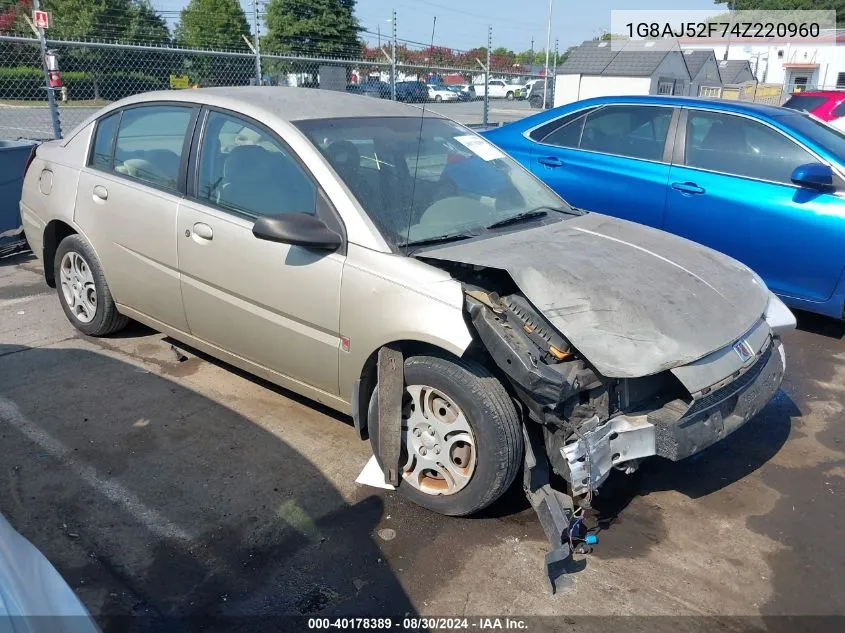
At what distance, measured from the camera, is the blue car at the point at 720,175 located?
16.4ft

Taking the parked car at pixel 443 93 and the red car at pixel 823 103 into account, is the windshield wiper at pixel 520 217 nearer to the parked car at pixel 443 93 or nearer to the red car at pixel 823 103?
the parked car at pixel 443 93

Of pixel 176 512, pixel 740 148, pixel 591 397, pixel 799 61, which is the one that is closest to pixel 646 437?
pixel 591 397

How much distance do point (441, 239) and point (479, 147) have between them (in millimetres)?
Answer: 1141

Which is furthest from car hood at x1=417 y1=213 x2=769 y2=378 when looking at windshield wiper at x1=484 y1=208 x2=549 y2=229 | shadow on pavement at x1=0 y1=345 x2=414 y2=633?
shadow on pavement at x1=0 y1=345 x2=414 y2=633

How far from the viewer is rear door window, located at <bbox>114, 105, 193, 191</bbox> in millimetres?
4016

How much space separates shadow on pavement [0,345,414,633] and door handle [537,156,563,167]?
3601 millimetres

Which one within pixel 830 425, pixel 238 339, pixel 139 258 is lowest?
pixel 830 425

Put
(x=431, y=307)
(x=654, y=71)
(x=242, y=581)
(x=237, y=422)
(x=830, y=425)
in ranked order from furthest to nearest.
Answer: (x=654, y=71)
(x=830, y=425)
(x=237, y=422)
(x=431, y=307)
(x=242, y=581)

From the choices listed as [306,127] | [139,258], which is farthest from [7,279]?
[306,127]

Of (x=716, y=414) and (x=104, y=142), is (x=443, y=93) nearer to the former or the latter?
(x=104, y=142)

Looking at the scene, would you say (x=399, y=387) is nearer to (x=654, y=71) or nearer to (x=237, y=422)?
(x=237, y=422)

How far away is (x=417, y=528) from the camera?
3.05 metres

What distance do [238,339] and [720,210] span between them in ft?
12.1

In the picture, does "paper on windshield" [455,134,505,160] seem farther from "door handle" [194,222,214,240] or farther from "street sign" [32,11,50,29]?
"street sign" [32,11,50,29]
